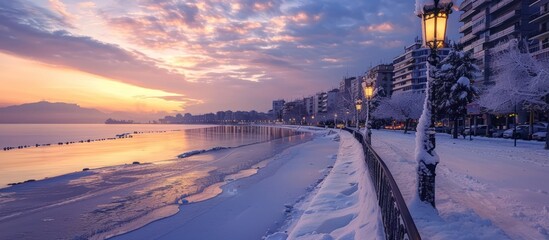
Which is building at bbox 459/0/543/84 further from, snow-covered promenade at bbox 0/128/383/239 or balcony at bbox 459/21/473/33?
snow-covered promenade at bbox 0/128/383/239

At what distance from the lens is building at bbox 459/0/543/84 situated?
5741 cm

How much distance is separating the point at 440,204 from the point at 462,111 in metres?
37.8

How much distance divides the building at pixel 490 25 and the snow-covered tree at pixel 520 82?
3274 cm

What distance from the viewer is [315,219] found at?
8.66 m

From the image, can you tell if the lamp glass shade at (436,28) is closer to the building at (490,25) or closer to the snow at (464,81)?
the snow at (464,81)

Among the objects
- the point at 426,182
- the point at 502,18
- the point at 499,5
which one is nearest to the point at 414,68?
the point at 499,5

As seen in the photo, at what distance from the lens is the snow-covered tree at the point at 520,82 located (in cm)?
2161

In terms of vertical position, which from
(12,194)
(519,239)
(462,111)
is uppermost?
(462,111)

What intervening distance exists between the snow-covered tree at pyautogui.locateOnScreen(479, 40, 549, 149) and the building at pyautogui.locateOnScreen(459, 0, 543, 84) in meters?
32.7

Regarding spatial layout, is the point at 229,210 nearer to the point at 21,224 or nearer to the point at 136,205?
the point at 136,205

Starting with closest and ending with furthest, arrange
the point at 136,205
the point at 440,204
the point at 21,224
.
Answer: the point at 440,204 < the point at 21,224 < the point at 136,205

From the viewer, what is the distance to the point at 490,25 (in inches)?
2520

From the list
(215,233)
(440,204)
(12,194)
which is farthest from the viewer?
(12,194)

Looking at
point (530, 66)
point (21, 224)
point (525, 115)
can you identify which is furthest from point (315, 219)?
point (525, 115)
